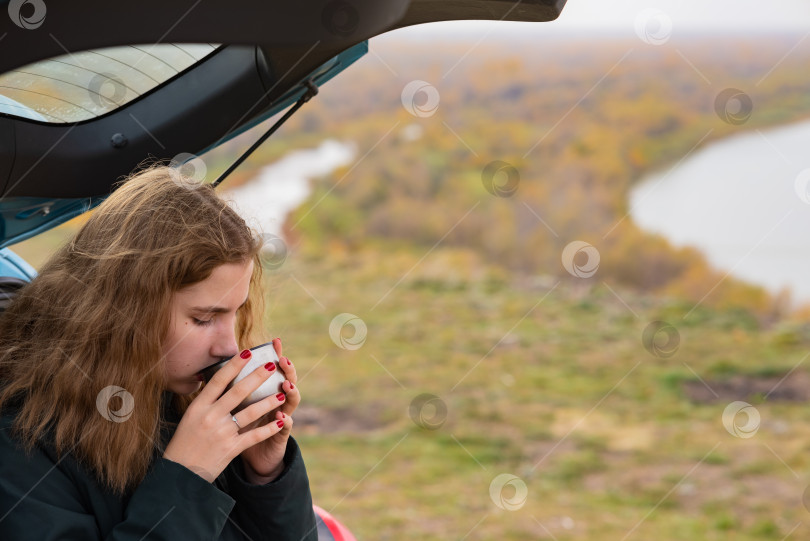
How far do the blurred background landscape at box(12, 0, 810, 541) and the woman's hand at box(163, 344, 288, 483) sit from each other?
341mm

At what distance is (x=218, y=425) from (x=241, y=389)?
0.19 ft

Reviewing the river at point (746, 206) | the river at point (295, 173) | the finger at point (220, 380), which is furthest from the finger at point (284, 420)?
the river at point (295, 173)

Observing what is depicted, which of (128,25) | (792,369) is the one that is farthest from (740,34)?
(128,25)

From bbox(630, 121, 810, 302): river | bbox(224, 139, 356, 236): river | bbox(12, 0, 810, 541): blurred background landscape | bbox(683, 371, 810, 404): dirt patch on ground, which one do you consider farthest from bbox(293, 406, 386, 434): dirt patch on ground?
bbox(630, 121, 810, 302): river

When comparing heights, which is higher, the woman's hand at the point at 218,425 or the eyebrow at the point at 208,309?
the eyebrow at the point at 208,309

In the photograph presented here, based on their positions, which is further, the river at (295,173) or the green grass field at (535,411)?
the river at (295,173)

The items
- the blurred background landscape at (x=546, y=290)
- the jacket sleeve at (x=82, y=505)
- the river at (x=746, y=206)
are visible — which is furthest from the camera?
the river at (x=746, y=206)

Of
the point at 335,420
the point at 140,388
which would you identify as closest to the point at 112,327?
the point at 140,388

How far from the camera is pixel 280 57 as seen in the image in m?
1.35

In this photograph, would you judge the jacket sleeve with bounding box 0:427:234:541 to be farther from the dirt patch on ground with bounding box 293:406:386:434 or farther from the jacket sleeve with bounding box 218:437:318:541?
the dirt patch on ground with bounding box 293:406:386:434

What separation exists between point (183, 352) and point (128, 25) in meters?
0.50

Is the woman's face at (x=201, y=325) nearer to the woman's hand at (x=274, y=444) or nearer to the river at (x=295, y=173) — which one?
the woman's hand at (x=274, y=444)

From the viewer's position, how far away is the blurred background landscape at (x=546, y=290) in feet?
13.3

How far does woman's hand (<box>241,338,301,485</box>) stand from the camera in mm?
1333
